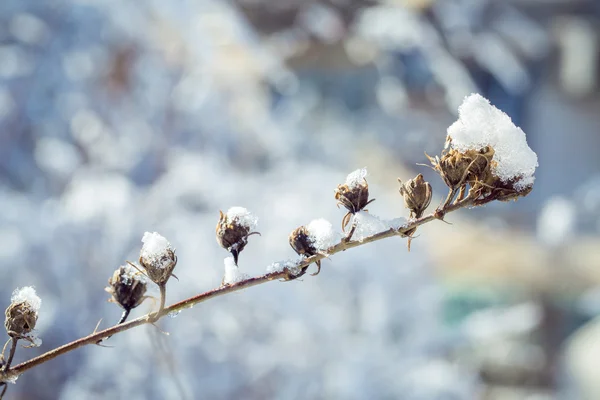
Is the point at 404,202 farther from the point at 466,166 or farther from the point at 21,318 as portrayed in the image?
the point at 21,318

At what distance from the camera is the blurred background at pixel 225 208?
5.39 ft

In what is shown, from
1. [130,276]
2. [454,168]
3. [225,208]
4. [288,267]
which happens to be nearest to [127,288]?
[130,276]

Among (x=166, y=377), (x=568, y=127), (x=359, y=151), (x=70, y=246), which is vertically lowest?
(x=166, y=377)

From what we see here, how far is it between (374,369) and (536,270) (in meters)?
2.43

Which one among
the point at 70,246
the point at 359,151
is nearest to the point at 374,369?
the point at 70,246

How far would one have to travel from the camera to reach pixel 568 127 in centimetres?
613

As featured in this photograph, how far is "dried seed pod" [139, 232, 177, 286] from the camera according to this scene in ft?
1.33

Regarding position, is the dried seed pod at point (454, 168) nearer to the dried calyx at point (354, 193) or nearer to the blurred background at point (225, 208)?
the dried calyx at point (354, 193)

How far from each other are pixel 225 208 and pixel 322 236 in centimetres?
165

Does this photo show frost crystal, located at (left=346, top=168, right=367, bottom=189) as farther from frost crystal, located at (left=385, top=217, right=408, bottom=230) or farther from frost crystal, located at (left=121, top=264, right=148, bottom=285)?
frost crystal, located at (left=121, top=264, right=148, bottom=285)

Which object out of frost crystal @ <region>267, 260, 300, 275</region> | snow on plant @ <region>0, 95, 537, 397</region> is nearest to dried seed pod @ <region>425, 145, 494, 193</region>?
snow on plant @ <region>0, 95, 537, 397</region>

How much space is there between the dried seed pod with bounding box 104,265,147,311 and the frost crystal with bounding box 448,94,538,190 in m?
0.23

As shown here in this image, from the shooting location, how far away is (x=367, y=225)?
0.41 meters

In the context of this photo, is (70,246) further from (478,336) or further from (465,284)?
(465,284)
